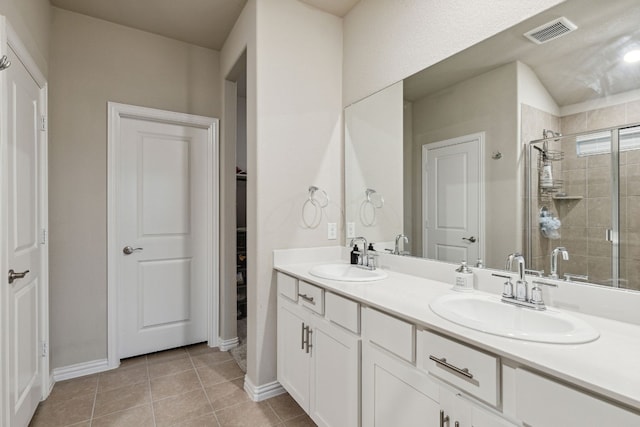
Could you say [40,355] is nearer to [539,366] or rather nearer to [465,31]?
[539,366]

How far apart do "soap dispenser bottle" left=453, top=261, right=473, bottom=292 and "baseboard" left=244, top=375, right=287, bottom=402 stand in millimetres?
Result: 1408

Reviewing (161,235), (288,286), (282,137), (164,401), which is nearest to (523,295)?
(288,286)

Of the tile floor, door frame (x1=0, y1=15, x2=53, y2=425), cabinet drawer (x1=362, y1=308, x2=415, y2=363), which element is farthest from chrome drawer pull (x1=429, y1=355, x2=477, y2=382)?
door frame (x1=0, y1=15, x2=53, y2=425)

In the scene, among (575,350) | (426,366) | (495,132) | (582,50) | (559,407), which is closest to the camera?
(559,407)

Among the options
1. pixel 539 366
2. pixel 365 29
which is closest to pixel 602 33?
pixel 539 366

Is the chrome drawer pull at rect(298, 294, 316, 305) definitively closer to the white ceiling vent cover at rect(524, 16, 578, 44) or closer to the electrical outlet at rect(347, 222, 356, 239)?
the electrical outlet at rect(347, 222, 356, 239)

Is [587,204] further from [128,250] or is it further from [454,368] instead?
[128,250]

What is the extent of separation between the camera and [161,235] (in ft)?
9.27

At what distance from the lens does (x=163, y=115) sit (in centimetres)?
277

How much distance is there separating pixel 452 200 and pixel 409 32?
1.02 m

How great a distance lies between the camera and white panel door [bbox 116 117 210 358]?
2.68 m

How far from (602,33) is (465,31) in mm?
581

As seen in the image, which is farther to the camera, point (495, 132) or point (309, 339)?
point (309, 339)

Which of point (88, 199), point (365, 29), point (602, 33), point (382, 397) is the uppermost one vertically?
point (365, 29)
